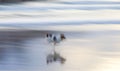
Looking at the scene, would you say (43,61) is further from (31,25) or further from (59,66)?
(31,25)

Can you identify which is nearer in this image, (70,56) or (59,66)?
(59,66)

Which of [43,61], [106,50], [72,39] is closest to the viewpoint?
[43,61]

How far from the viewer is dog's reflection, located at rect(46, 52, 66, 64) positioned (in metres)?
7.08

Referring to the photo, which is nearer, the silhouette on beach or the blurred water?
the blurred water

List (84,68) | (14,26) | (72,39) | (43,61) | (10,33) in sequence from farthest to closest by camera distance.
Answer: (14,26)
(10,33)
(72,39)
(43,61)
(84,68)

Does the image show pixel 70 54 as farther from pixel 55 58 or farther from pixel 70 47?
pixel 70 47

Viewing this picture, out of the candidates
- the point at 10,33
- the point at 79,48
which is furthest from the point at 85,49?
the point at 10,33

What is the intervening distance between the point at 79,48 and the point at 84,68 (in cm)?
184

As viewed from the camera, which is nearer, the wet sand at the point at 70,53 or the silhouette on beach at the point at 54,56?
the wet sand at the point at 70,53

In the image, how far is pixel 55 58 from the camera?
24.0ft

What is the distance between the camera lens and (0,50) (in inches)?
321

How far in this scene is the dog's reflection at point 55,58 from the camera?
708 cm

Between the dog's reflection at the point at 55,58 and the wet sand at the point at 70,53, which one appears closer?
the wet sand at the point at 70,53

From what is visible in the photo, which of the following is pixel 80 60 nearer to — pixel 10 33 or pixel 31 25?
pixel 10 33
